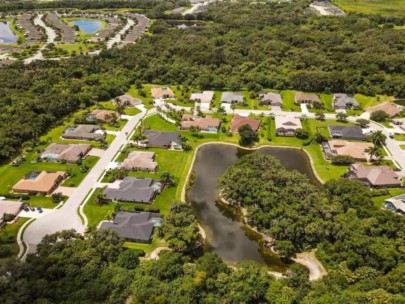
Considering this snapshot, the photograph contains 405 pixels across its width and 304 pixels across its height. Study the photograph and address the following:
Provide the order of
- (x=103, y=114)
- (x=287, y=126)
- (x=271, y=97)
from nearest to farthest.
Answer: (x=287, y=126) < (x=103, y=114) < (x=271, y=97)

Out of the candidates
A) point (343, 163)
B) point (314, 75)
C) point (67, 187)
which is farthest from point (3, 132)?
point (314, 75)

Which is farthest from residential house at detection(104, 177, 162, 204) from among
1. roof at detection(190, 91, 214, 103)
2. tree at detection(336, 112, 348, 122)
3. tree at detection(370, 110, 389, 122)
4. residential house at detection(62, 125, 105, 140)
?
tree at detection(370, 110, 389, 122)

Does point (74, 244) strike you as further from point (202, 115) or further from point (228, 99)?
point (228, 99)

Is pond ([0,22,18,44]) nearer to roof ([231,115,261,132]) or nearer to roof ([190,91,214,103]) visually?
roof ([190,91,214,103])

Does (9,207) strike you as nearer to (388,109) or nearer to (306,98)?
(306,98)

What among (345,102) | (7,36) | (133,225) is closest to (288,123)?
(345,102)

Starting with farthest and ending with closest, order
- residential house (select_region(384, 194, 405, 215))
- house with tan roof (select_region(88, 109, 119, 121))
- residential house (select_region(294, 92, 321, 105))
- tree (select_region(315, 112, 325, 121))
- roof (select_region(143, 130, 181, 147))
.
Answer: residential house (select_region(294, 92, 321, 105)) < tree (select_region(315, 112, 325, 121)) < house with tan roof (select_region(88, 109, 119, 121)) < roof (select_region(143, 130, 181, 147)) < residential house (select_region(384, 194, 405, 215))
